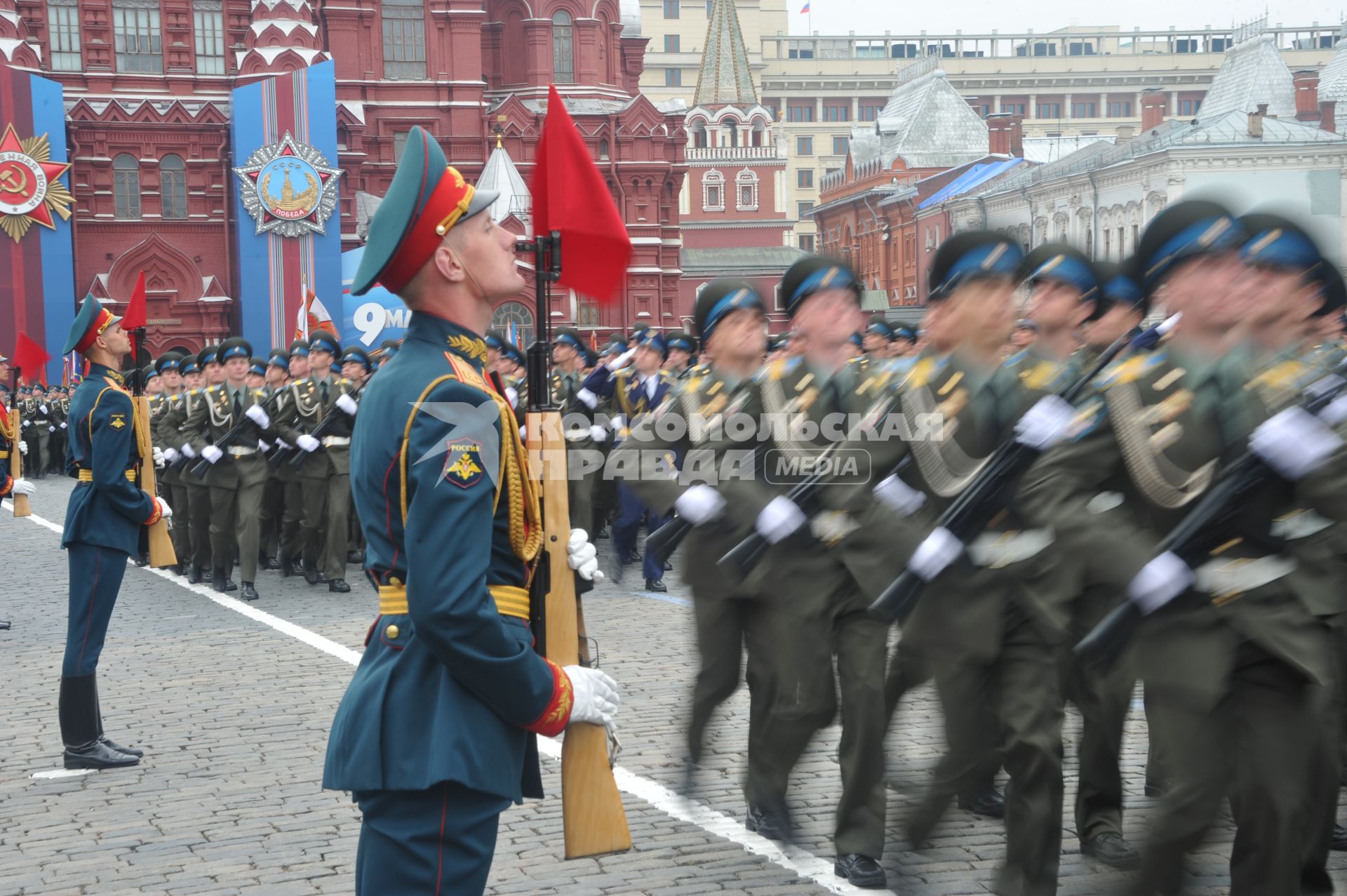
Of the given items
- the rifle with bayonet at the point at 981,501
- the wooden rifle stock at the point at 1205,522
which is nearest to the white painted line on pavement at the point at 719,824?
the rifle with bayonet at the point at 981,501

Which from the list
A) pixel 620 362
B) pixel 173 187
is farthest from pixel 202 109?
pixel 620 362

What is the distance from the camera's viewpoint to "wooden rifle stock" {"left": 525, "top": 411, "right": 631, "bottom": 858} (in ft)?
10.9

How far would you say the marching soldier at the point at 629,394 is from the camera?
1357cm

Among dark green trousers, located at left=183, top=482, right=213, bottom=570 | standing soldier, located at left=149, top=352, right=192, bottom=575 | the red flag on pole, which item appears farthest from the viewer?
standing soldier, located at left=149, top=352, right=192, bottom=575

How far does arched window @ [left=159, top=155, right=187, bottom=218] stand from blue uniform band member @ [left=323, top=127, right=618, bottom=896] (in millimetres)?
45394

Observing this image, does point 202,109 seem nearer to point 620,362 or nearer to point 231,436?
point 620,362

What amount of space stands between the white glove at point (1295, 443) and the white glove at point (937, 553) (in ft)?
3.79

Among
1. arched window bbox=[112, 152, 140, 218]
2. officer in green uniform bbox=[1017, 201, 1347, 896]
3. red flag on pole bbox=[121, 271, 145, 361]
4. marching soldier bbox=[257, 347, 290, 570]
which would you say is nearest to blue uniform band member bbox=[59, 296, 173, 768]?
red flag on pole bbox=[121, 271, 145, 361]

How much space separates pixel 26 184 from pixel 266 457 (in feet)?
107

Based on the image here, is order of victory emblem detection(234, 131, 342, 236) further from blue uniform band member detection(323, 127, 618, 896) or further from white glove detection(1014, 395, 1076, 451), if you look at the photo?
blue uniform band member detection(323, 127, 618, 896)

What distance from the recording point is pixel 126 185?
45.4 m

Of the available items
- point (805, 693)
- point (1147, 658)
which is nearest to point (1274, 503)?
point (1147, 658)

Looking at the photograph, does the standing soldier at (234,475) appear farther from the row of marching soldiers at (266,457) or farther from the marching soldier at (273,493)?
the marching soldier at (273,493)

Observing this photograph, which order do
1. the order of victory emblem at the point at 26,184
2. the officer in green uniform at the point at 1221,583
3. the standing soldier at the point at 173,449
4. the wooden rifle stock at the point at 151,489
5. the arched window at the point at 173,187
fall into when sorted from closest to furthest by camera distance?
the officer in green uniform at the point at 1221,583, the wooden rifle stock at the point at 151,489, the standing soldier at the point at 173,449, the order of victory emblem at the point at 26,184, the arched window at the point at 173,187
